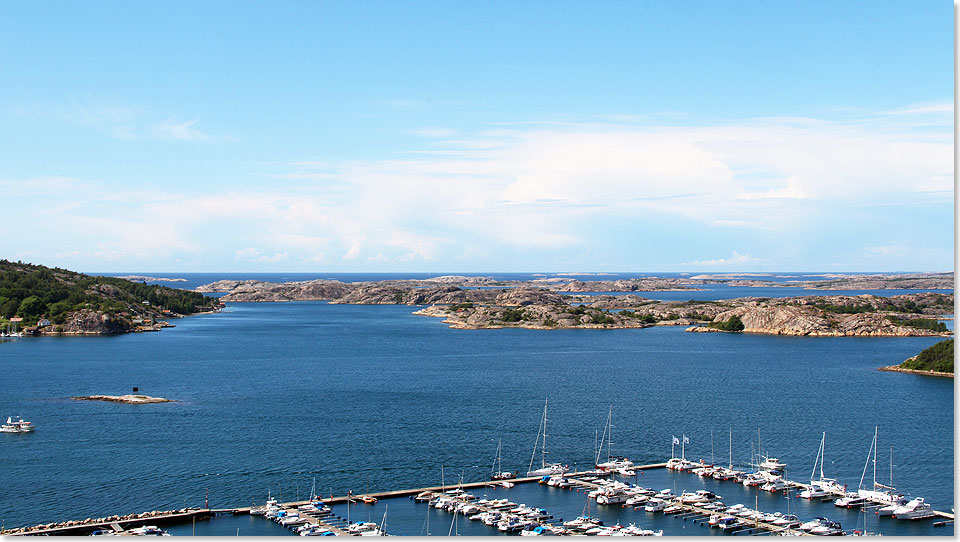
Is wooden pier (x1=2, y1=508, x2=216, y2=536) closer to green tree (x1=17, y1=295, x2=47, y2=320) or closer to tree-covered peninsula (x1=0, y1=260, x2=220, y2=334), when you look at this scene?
tree-covered peninsula (x1=0, y1=260, x2=220, y2=334)

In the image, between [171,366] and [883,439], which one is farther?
[171,366]

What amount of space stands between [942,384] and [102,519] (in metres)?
70.7

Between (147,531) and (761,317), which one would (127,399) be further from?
(761,317)

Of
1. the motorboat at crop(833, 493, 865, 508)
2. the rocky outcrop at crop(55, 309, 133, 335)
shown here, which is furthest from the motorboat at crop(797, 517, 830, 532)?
the rocky outcrop at crop(55, 309, 133, 335)

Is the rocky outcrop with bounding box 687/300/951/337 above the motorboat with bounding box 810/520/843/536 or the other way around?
above

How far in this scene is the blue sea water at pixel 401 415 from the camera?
40.5 metres

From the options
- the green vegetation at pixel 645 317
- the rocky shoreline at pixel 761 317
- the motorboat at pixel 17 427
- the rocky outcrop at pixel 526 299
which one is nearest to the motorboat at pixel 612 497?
the motorboat at pixel 17 427

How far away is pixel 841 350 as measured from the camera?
104812 millimetres

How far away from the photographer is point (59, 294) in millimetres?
135625

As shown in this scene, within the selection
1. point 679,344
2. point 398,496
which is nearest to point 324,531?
point 398,496

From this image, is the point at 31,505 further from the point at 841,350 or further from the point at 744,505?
the point at 841,350

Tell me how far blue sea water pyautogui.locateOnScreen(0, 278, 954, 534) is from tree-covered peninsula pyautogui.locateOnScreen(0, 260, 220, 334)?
788 inches

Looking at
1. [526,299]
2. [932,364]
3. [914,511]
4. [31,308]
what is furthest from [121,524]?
[526,299]

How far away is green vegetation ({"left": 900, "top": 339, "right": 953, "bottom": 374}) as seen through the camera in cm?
7975
